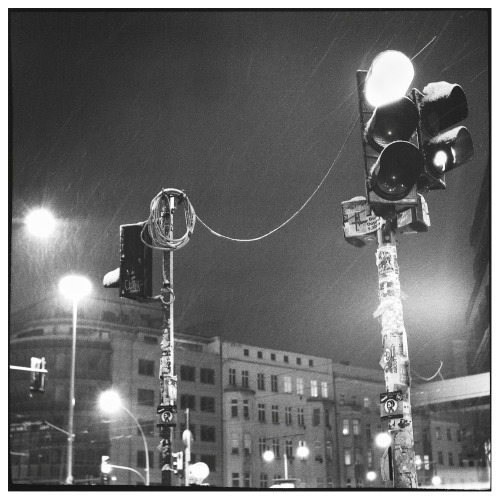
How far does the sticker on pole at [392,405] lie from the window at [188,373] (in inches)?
552

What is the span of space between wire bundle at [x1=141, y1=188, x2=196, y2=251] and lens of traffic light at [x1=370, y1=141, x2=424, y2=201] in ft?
10.0

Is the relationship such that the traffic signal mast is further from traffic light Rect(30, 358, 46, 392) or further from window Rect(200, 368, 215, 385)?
window Rect(200, 368, 215, 385)

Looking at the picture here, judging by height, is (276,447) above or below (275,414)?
below

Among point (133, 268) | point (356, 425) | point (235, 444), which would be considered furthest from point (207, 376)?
point (133, 268)

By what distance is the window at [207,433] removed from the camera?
1838 cm

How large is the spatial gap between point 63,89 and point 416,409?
16.3ft

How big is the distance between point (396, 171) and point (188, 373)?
52.5ft

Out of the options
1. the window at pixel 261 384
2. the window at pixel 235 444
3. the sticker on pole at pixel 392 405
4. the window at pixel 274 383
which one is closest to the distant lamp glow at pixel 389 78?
the sticker on pole at pixel 392 405

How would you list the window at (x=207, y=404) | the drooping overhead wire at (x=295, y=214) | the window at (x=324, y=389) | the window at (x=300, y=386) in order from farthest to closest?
the window at (x=207, y=404)
the window at (x=300, y=386)
the window at (x=324, y=389)
the drooping overhead wire at (x=295, y=214)

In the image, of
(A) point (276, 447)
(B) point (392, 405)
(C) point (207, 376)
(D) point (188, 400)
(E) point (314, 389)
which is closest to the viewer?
(B) point (392, 405)

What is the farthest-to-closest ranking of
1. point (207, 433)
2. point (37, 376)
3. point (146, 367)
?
point (146, 367) → point (207, 433) → point (37, 376)

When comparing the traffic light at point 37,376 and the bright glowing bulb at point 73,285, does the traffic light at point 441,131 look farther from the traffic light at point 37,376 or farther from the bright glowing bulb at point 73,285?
the traffic light at point 37,376

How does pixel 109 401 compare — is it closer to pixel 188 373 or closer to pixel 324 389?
pixel 188 373

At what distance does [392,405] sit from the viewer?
117 inches
